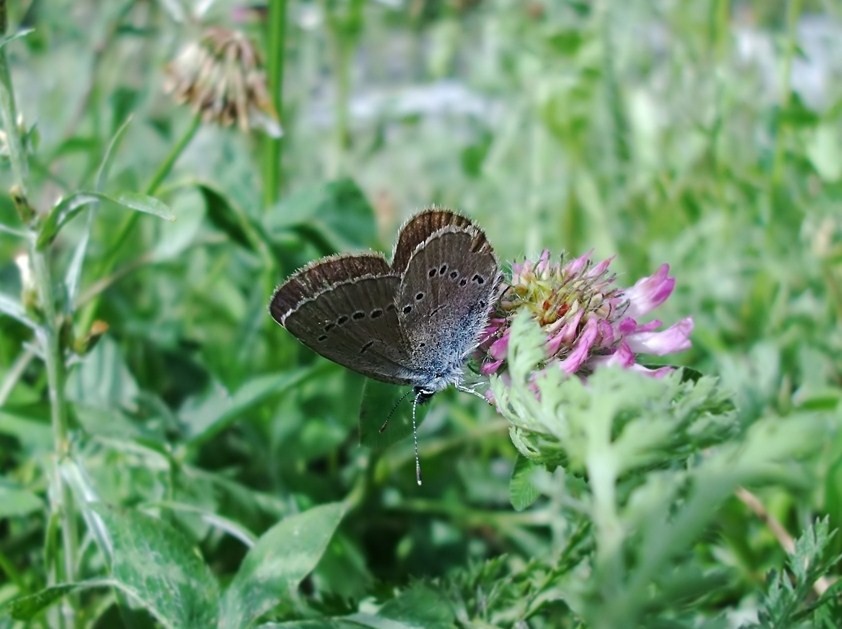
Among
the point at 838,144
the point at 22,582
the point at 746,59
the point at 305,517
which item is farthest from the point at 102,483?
the point at 746,59

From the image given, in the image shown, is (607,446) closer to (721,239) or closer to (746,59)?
(721,239)

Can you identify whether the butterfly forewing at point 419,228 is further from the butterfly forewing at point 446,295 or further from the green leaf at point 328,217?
the green leaf at point 328,217

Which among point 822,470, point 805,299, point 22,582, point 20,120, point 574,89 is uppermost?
point 574,89

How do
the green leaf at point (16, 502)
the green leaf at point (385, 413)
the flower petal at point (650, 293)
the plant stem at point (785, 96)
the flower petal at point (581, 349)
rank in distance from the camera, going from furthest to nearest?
the plant stem at point (785, 96)
the green leaf at point (16, 502)
the green leaf at point (385, 413)
the flower petal at point (650, 293)
the flower petal at point (581, 349)

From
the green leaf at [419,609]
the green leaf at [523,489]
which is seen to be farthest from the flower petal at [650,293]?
the green leaf at [419,609]

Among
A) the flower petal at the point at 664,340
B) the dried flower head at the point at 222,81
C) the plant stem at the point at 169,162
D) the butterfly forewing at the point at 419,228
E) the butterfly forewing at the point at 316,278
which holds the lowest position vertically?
the flower petal at the point at 664,340

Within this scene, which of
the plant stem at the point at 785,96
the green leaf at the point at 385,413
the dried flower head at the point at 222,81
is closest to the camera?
the green leaf at the point at 385,413
